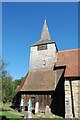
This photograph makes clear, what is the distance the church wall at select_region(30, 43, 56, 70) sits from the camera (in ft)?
96.6

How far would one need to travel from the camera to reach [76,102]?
20734 mm

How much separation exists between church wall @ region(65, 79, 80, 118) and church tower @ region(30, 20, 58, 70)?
741 centimetres

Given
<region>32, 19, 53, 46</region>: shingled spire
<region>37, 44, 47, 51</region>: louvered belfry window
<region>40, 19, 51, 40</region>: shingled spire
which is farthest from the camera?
<region>40, 19, 51, 40</region>: shingled spire

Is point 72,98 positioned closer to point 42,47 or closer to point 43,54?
point 43,54

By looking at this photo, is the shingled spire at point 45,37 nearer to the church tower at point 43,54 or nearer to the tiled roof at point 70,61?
the church tower at point 43,54

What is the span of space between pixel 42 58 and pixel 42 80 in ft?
17.5

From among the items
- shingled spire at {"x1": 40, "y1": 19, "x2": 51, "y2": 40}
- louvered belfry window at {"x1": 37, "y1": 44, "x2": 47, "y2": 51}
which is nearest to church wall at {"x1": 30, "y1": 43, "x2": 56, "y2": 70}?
louvered belfry window at {"x1": 37, "y1": 44, "x2": 47, "y2": 51}

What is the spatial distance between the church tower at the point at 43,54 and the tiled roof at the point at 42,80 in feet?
5.23

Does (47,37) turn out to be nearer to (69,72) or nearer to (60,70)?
(60,70)

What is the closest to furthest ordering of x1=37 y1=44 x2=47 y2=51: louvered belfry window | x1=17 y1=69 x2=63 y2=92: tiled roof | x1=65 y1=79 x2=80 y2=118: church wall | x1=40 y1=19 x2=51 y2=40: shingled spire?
x1=65 y1=79 x2=80 y2=118: church wall < x1=17 y1=69 x2=63 y2=92: tiled roof < x1=37 y1=44 x2=47 y2=51: louvered belfry window < x1=40 y1=19 x2=51 y2=40: shingled spire

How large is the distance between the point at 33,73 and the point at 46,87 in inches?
182

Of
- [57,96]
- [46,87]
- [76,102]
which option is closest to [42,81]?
[46,87]

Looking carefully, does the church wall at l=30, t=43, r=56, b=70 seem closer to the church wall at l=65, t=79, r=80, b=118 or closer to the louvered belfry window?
the louvered belfry window

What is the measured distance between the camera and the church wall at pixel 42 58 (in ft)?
96.6
